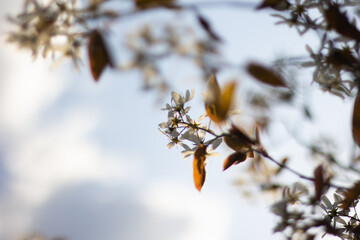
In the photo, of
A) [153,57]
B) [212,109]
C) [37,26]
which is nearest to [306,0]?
[212,109]

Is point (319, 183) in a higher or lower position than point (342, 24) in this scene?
lower

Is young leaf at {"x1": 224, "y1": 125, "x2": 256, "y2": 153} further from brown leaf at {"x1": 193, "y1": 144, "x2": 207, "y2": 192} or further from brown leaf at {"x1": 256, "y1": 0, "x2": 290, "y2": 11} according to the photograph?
brown leaf at {"x1": 256, "y1": 0, "x2": 290, "y2": 11}

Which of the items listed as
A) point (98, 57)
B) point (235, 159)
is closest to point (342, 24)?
point (235, 159)

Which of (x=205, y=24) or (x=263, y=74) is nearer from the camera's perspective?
(x=263, y=74)

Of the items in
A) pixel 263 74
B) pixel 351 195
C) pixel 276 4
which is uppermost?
pixel 276 4

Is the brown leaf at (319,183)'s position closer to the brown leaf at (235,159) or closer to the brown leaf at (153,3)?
the brown leaf at (235,159)

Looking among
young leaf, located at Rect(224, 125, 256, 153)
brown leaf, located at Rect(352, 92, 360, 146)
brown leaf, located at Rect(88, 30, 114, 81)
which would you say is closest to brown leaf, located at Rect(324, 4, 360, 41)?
brown leaf, located at Rect(352, 92, 360, 146)

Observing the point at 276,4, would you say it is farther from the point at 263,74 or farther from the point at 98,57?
the point at 98,57
